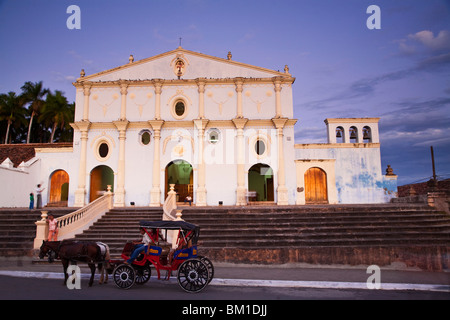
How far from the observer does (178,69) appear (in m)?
22.6

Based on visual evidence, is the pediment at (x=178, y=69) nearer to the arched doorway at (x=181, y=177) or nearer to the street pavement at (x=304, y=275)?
the arched doorway at (x=181, y=177)

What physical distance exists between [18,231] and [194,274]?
1054 cm

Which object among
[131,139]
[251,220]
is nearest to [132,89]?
[131,139]

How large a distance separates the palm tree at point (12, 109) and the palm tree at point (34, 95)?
37.1 inches

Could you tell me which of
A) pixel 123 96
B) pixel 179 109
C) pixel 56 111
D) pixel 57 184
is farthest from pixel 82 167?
pixel 56 111

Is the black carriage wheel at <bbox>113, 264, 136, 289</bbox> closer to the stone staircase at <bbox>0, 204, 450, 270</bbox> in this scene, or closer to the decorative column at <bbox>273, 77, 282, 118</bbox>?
the stone staircase at <bbox>0, 204, 450, 270</bbox>

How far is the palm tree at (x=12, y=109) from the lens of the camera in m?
39.6

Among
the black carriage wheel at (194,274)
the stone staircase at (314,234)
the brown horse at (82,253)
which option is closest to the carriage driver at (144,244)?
the brown horse at (82,253)

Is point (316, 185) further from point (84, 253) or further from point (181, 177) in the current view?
point (84, 253)

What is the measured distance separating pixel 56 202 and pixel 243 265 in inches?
604

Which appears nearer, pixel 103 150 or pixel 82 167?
pixel 82 167

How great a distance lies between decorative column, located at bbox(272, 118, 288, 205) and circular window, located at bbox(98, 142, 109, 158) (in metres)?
10.9

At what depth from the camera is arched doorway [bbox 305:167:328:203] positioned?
2109 cm
